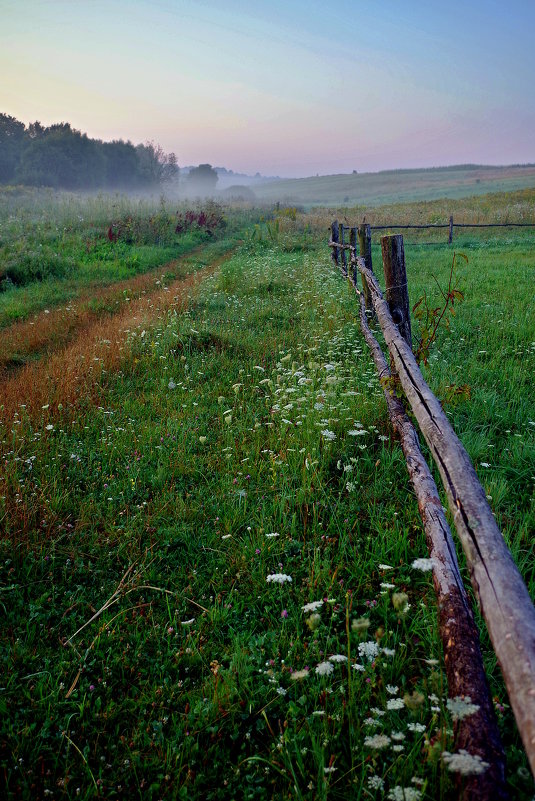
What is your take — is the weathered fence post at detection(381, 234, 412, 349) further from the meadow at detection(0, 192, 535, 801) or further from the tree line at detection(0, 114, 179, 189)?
the tree line at detection(0, 114, 179, 189)

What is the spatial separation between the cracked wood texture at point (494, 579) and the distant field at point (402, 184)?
252 feet

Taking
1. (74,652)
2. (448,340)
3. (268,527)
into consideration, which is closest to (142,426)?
(268,527)

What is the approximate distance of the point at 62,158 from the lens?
5834 centimetres

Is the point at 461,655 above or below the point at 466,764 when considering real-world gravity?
below

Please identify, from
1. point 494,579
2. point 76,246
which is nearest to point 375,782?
point 494,579

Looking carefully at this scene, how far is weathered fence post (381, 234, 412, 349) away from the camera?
201 inches

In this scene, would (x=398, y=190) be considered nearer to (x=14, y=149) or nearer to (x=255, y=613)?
(x=14, y=149)

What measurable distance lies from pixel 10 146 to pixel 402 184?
72170mm

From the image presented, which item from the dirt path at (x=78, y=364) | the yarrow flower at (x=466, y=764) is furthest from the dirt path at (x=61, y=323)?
the yarrow flower at (x=466, y=764)

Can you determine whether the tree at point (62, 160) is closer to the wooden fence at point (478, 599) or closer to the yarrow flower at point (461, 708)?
the wooden fence at point (478, 599)

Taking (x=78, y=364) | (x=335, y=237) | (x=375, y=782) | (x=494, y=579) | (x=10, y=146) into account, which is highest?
(x=10, y=146)

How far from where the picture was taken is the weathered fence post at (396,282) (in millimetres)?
5113

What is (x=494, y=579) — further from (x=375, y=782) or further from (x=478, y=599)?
(x=375, y=782)

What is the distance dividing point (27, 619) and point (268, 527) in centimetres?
157
